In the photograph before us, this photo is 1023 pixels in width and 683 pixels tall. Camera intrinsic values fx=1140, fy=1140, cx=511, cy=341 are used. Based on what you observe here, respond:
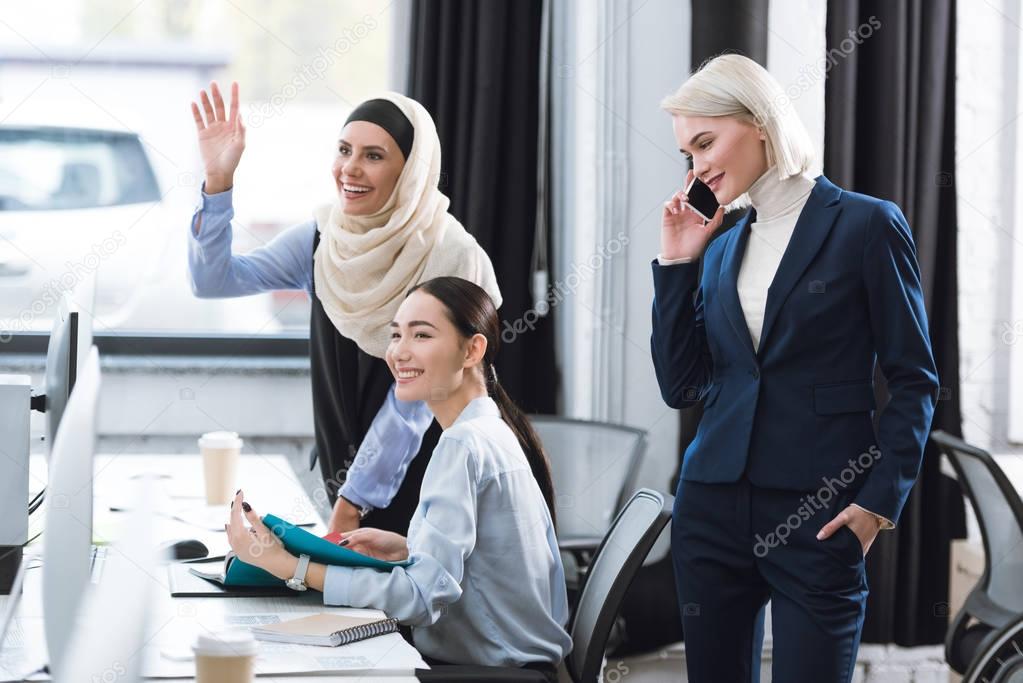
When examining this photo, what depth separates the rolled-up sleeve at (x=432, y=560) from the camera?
5.01ft

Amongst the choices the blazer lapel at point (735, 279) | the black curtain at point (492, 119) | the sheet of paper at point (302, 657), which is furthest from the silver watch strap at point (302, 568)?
the black curtain at point (492, 119)

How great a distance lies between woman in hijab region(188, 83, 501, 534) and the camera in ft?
7.20

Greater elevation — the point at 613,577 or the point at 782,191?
the point at 782,191

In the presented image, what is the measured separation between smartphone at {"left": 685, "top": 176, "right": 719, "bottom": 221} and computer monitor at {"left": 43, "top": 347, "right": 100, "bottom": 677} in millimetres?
1001

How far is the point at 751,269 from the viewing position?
169 centimetres

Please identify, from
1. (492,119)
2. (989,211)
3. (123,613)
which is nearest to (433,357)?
(123,613)

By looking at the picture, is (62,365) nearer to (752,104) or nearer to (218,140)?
(218,140)

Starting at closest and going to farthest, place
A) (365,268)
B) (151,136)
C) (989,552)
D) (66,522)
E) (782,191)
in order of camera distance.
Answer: (66,522)
(782,191)
(365,268)
(989,552)
(151,136)

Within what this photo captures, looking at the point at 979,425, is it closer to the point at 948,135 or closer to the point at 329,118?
the point at 948,135

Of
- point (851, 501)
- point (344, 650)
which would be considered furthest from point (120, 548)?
point (851, 501)

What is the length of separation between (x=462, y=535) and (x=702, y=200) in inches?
A: 25.1

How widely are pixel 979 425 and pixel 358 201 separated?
1.90 meters

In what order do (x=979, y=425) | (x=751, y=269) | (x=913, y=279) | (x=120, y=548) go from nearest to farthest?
(x=120, y=548) < (x=913, y=279) < (x=751, y=269) < (x=979, y=425)

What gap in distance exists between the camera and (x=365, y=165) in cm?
221
